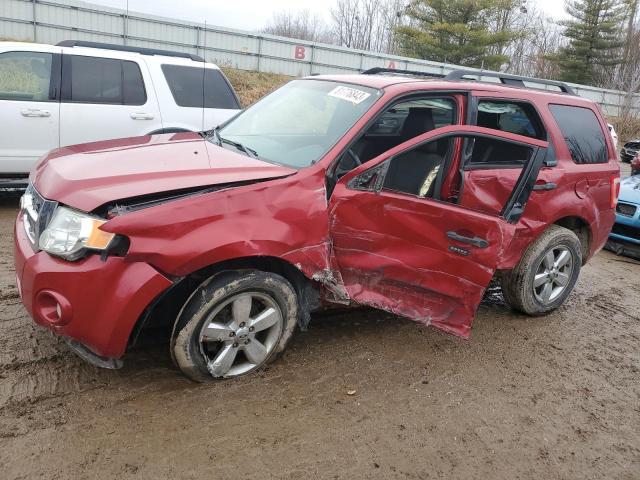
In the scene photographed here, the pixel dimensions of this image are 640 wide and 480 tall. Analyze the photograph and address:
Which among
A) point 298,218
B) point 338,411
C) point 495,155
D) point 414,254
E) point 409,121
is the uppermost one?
point 409,121

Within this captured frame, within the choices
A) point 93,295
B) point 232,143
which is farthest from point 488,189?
point 93,295

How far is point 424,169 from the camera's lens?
375 cm

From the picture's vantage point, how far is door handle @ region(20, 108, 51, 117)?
243 inches

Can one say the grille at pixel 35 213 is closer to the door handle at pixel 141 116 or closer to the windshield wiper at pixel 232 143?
the windshield wiper at pixel 232 143

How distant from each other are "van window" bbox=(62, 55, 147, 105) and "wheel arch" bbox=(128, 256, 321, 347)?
13.8 ft

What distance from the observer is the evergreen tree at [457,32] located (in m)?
36.2

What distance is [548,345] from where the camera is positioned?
4.15m

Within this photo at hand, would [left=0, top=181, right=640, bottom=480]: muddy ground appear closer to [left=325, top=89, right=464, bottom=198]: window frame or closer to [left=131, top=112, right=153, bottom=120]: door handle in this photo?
[left=325, top=89, right=464, bottom=198]: window frame

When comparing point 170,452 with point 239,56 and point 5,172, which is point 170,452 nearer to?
point 5,172

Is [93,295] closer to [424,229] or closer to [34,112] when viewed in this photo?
[424,229]

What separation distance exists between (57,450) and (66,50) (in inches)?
213

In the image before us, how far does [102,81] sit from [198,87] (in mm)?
1201

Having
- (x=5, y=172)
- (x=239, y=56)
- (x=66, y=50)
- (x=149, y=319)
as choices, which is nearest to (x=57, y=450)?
(x=149, y=319)

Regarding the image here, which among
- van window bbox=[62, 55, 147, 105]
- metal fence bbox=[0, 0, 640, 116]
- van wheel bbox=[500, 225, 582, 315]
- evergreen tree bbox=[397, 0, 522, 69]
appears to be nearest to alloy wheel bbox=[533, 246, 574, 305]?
van wheel bbox=[500, 225, 582, 315]
